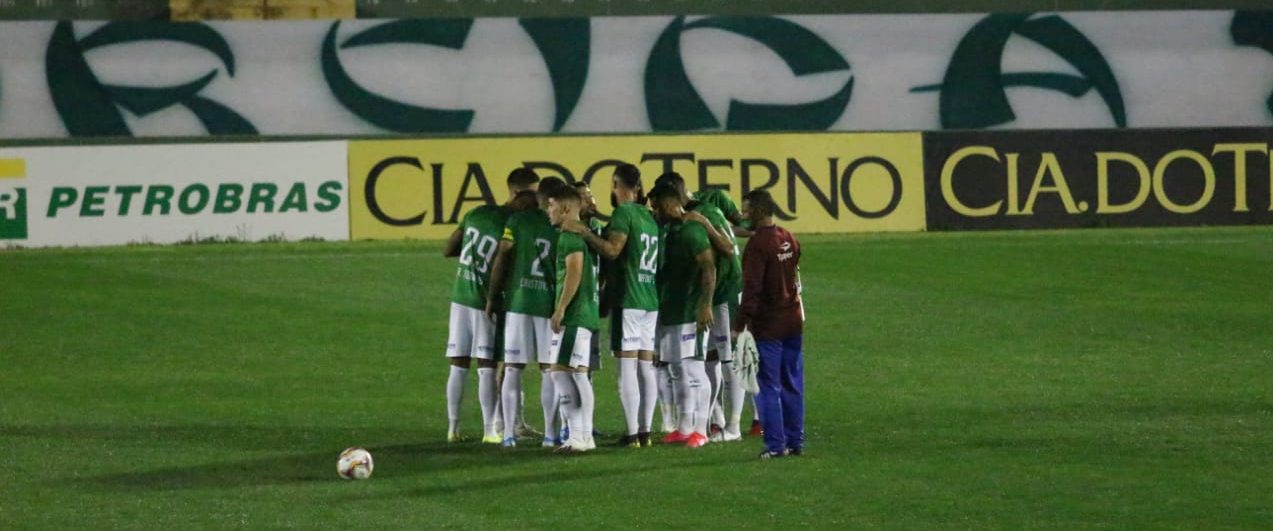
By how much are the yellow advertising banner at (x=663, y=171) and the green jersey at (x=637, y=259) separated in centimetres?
1619

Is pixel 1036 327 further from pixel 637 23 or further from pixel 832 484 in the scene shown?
pixel 637 23

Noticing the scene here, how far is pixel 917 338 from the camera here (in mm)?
20047

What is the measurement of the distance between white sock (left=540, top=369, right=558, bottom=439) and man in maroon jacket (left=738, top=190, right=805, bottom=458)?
1455 millimetres

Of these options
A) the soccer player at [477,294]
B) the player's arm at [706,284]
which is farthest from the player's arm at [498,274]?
the player's arm at [706,284]

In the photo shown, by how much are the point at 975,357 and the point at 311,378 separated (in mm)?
6068

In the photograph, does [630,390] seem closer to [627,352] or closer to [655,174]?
[627,352]

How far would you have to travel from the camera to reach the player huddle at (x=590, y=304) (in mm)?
12977

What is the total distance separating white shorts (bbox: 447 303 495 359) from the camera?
13648 mm

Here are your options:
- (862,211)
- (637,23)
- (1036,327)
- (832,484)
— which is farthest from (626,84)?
(832,484)

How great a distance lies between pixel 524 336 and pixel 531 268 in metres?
0.45

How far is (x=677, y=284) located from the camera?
531 inches

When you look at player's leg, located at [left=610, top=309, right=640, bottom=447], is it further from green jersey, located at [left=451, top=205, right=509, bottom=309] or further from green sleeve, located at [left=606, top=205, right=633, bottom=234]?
green jersey, located at [left=451, top=205, right=509, bottom=309]

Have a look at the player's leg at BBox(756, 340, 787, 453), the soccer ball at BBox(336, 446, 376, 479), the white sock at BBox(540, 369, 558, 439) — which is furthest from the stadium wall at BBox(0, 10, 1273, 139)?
the player's leg at BBox(756, 340, 787, 453)

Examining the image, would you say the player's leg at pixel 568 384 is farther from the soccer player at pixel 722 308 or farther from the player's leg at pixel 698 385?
the soccer player at pixel 722 308
